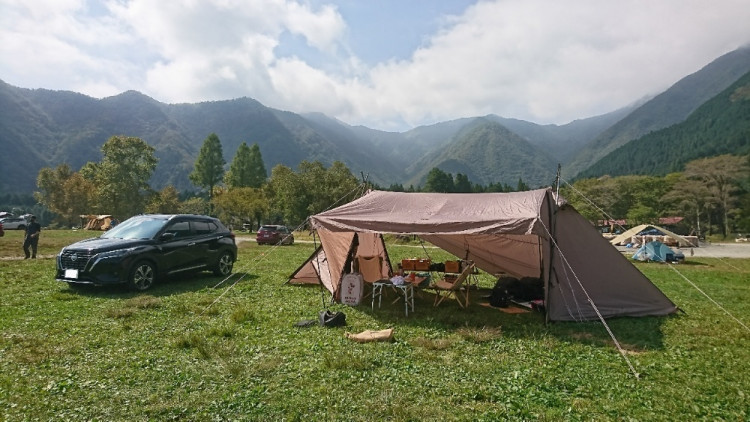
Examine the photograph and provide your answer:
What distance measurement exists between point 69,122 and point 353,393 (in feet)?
793

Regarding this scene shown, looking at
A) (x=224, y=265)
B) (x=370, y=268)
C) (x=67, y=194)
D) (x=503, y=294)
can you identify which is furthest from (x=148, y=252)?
(x=67, y=194)

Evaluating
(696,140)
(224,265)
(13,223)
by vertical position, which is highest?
(696,140)

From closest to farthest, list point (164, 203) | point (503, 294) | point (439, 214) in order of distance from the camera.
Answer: point (439, 214) → point (503, 294) → point (164, 203)

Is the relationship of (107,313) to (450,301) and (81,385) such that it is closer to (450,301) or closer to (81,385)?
(81,385)

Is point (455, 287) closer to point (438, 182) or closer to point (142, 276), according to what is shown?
point (142, 276)

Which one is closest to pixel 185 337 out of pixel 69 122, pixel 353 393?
pixel 353 393

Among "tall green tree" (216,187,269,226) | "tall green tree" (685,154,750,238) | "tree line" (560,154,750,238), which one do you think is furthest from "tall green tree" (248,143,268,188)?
"tall green tree" (685,154,750,238)

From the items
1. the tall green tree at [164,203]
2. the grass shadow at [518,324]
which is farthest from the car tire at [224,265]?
the tall green tree at [164,203]

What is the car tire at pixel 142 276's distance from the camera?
10062 mm

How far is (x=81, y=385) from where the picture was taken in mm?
4770

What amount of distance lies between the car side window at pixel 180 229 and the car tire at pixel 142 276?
1.13 meters

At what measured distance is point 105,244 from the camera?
32.9ft

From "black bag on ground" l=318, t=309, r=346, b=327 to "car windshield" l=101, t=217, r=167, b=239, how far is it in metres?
5.87

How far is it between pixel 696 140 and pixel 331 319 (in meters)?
143
